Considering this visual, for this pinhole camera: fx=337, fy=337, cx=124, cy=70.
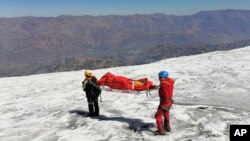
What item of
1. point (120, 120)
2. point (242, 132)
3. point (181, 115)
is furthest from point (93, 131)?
point (242, 132)

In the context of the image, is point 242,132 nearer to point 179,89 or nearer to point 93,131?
point 93,131

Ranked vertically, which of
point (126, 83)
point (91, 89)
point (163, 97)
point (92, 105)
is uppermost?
point (126, 83)

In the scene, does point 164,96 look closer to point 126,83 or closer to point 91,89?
point 126,83

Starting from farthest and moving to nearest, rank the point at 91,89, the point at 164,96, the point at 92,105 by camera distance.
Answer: the point at 92,105 → the point at 91,89 → the point at 164,96

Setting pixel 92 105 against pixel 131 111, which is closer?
Answer: pixel 92 105

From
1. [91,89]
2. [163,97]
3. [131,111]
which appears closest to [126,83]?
[91,89]

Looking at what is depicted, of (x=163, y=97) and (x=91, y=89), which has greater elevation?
(x=91, y=89)

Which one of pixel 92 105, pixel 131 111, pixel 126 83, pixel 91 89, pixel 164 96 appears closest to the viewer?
pixel 164 96

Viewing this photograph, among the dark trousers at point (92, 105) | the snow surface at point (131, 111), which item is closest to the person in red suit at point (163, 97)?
the snow surface at point (131, 111)
